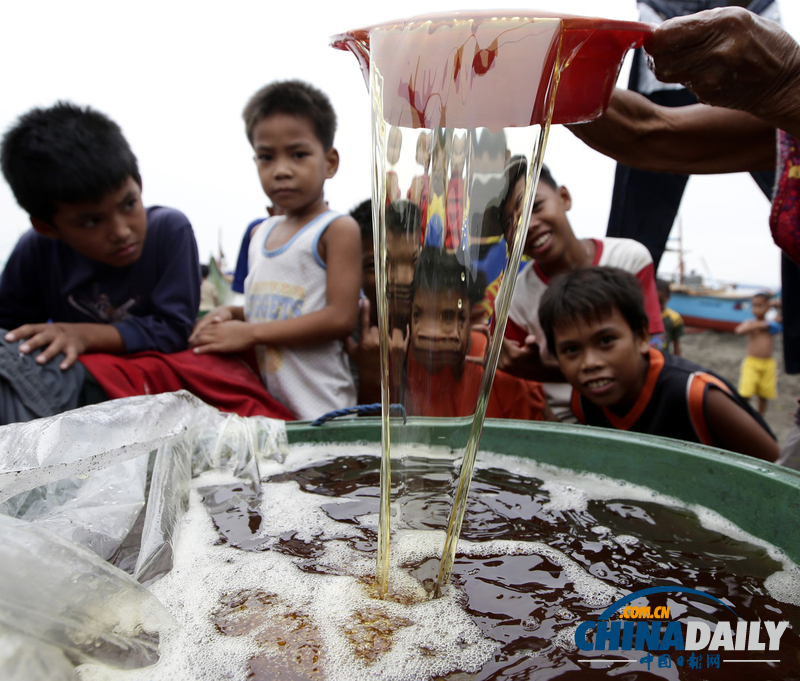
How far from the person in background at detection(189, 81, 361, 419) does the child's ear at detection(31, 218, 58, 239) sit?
20.9 inches

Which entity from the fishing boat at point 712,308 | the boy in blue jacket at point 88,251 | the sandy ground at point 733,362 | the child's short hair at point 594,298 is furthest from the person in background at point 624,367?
the fishing boat at point 712,308

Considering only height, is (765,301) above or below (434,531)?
below

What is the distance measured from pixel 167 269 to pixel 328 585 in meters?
1.46

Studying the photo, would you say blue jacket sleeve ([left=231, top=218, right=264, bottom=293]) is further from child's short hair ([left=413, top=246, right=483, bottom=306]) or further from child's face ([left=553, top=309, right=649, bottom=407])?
child's short hair ([left=413, top=246, right=483, bottom=306])

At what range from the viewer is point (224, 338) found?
6.31ft

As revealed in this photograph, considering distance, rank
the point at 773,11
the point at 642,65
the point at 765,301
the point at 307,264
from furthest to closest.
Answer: the point at 765,301, the point at 642,65, the point at 773,11, the point at 307,264

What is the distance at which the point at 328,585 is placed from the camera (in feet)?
2.77

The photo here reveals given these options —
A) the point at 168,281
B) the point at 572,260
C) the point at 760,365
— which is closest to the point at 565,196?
the point at 572,260

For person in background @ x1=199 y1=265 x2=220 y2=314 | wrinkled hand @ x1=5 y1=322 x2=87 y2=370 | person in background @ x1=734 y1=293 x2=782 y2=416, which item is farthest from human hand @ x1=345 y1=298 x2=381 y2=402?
person in background @ x1=734 y1=293 x2=782 y2=416

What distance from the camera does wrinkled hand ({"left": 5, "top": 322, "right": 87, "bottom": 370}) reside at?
157 cm

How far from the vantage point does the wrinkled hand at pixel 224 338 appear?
1.90 m

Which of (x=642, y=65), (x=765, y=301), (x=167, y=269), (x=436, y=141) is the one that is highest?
(x=642, y=65)

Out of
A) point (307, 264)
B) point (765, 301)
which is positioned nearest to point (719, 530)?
point (307, 264)

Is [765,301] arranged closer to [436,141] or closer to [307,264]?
[307,264]
